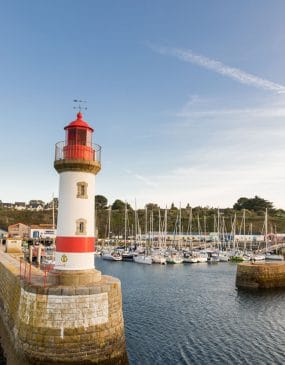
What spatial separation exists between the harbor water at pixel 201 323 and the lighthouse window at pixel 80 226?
6155mm

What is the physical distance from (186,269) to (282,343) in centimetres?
3261

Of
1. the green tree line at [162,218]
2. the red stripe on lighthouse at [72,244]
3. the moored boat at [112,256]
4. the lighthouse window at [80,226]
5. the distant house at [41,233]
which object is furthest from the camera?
the green tree line at [162,218]

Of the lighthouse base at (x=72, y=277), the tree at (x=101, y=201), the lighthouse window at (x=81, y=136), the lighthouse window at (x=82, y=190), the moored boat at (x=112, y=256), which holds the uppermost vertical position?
the tree at (x=101, y=201)

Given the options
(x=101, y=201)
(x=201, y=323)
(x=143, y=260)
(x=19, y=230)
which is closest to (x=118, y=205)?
(x=101, y=201)

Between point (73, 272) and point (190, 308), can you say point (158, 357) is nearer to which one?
point (73, 272)

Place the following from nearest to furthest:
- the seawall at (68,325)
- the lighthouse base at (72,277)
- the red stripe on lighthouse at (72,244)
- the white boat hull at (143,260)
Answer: the seawall at (68,325)
the lighthouse base at (72,277)
the red stripe on lighthouse at (72,244)
the white boat hull at (143,260)

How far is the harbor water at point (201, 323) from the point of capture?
16.8 metres

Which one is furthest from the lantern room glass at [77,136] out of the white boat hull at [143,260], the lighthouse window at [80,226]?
the white boat hull at [143,260]

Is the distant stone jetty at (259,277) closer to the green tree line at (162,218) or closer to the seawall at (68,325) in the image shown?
the seawall at (68,325)

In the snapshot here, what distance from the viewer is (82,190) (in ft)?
52.4

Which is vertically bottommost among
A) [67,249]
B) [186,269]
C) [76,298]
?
[186,269]

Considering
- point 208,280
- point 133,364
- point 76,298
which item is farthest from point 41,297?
point 208,280

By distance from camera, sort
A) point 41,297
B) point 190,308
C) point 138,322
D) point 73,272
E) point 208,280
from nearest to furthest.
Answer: point 41,297 < point 73,272 < point 138,322 < point 190,308 < point 208,280

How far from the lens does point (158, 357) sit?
53.6 feet
